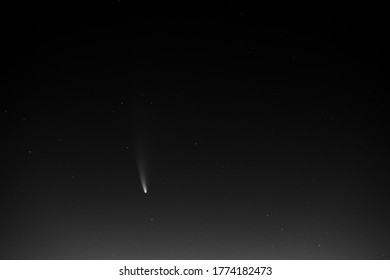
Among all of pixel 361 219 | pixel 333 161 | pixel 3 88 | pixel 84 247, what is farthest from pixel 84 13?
pixel 361 219

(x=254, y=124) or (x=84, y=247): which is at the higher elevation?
(x=254, y=124)

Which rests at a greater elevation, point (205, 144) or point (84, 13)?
point (84, 13)

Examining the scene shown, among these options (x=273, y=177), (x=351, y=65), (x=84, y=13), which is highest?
(x=84, y=13)

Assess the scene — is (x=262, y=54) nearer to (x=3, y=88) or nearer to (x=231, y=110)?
(x=231, y=110)
